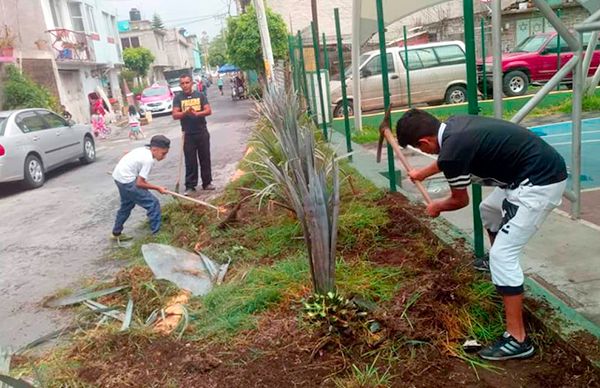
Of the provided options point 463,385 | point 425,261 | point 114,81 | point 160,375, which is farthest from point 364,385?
point 114,81

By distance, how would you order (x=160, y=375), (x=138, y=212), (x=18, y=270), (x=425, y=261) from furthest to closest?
1. (x=138, y=212)
2. (x=18, y=270)
3. (x=425, y=261)
4. (x=160, y=375)

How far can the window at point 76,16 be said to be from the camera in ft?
88.6

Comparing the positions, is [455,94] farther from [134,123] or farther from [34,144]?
[134,123]

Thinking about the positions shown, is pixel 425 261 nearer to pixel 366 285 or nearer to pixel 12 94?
pixel 366 285

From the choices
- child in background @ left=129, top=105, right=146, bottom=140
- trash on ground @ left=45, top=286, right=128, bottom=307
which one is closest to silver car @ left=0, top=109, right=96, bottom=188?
child in background @ left=129, top=105, right=146, bottom=140

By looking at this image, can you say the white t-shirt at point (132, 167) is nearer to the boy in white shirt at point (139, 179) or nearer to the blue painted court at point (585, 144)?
the boy in white shirt at point (139, 179)

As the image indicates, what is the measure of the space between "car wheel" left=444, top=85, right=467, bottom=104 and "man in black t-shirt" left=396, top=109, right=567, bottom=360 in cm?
1117

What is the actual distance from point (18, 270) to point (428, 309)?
14.2ft

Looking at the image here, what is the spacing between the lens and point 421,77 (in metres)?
13.2

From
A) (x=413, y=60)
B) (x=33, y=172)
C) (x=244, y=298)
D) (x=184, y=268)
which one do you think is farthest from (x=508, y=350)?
(x=413, y=60)

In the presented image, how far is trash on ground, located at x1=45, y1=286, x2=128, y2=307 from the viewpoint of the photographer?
4.17 m

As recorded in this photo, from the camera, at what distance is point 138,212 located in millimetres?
7168

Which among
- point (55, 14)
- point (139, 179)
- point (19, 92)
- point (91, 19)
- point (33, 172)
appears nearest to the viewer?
point (139, 179)

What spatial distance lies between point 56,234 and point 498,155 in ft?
18.7
